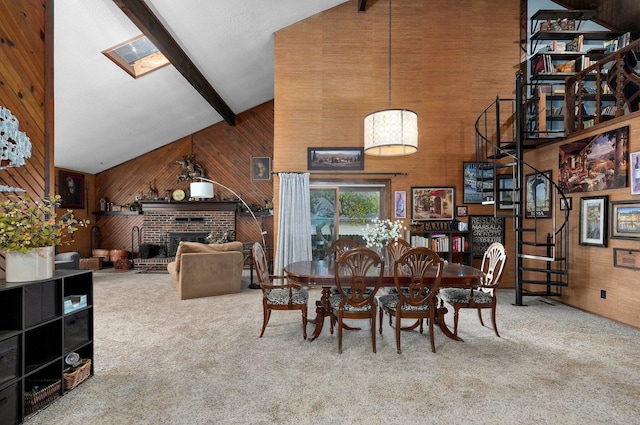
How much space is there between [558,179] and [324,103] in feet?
12.6

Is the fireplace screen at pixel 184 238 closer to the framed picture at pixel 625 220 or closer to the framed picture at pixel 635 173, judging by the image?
the framed picture at pixel 625 220

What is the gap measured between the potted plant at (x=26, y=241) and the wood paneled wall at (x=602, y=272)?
5.37 m

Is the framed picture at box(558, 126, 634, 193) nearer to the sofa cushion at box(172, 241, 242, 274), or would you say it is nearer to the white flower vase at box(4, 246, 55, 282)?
the sofa cushion at box(172, 241, 242, 274)

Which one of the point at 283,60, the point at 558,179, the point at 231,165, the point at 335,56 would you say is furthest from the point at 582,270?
the point at 231,165

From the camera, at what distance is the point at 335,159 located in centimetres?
533

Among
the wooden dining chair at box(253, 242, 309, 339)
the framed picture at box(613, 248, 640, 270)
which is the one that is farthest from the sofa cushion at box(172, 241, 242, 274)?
the framed picture at box(613, 248, 640, 270)

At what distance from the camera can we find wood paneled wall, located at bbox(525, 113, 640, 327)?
348 cm

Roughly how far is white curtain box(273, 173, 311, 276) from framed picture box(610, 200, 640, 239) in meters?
4.07

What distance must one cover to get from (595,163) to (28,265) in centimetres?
584

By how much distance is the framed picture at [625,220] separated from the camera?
3434mm

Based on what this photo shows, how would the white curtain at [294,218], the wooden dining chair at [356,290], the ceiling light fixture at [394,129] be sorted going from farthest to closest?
1. the white curtain at [294,218]
2. the ceiling light fixture at [394,129]
3. the wooden dining chair at [356,290]

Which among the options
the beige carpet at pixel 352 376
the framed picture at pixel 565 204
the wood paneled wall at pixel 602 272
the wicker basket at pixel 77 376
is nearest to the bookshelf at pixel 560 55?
the wood paneled wall at pixel 602 272

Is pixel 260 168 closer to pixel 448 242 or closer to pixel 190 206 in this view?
pixel 190 206

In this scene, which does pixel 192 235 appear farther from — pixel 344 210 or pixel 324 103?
pixel 324 103
